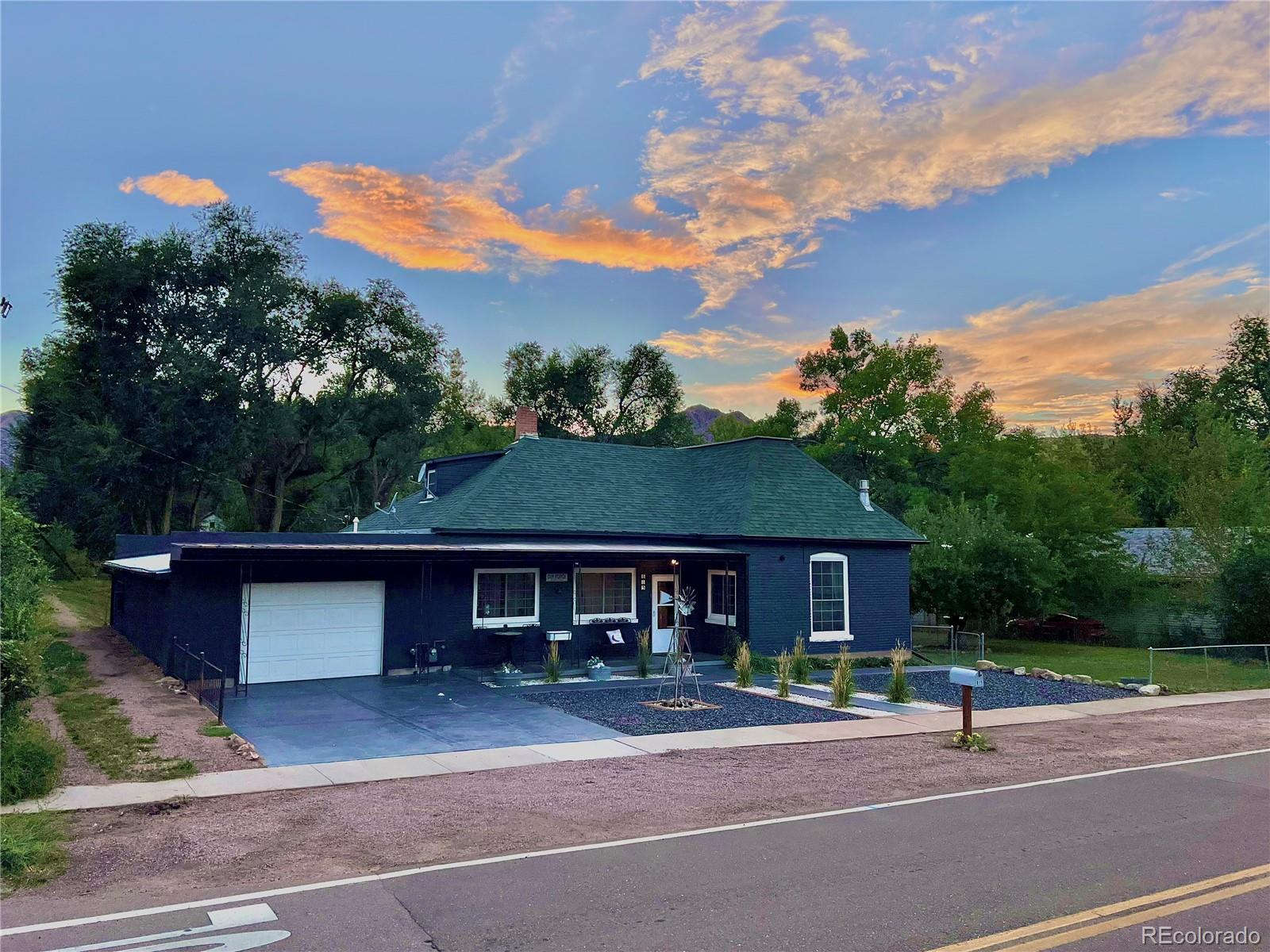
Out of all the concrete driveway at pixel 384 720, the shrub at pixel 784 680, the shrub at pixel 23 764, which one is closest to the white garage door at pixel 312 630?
the concrete driveway at pixel 384 720

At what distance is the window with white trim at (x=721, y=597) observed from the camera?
23641 millimetres

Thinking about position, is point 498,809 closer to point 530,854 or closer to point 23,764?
point 530,854

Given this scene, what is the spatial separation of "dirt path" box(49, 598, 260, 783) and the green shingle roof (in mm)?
7385

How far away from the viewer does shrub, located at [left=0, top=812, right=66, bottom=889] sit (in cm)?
700

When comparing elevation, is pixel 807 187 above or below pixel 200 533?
above

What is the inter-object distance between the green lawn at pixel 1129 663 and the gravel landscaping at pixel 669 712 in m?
10.5

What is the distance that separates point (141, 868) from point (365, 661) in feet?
40.0

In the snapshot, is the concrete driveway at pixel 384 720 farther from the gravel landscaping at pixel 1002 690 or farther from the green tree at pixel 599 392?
the green tree at pixel 599 392

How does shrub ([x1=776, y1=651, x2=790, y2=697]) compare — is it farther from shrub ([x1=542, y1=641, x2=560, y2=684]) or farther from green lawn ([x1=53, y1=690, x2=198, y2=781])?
green lawn ([x1=53, y1=690, x2=198, y2=781])

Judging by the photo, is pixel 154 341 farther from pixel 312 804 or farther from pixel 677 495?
pixel 312 804

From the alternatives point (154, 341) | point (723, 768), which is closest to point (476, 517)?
point (723, 768)

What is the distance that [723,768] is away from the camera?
11570mm

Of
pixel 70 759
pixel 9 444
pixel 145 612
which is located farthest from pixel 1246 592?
pixel 9 444

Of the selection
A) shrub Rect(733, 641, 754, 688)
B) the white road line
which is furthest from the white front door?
the white road line
